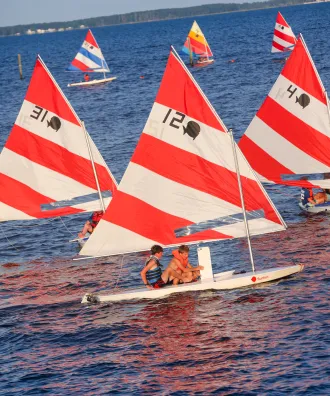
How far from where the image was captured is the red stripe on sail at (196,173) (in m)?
27.0

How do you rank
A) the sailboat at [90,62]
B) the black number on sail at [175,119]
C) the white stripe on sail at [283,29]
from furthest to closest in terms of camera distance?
the white stripe on sail at [283,29] < the sailboat at [90,62] < the black number on sail at [175,119]

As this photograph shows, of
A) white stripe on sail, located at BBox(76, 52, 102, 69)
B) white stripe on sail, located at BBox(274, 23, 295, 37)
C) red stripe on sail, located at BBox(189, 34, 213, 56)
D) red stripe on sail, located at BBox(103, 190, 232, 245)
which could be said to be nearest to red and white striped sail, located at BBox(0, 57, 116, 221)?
red stripe on sail, located at BBox(103, 190, 232, 245)

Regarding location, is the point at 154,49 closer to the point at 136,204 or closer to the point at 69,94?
the point at 69,94

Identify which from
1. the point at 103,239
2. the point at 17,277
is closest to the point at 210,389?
the point at 103,239

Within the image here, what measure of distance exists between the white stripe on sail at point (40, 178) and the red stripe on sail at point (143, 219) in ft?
23.6

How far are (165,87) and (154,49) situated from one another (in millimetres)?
143177

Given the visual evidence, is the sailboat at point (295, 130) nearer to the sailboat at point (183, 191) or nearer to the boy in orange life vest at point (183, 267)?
the sailboat at point (183, 191)

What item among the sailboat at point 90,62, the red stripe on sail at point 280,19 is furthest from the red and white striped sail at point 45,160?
the red stripe on sail at point 280,19

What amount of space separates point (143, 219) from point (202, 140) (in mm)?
2855

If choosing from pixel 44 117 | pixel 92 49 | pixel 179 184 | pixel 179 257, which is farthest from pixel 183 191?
pixel 92 49

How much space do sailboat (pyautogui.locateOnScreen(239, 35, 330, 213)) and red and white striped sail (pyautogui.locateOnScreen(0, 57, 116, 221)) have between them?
6.49 meters

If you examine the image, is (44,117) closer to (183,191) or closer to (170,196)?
(170,196)

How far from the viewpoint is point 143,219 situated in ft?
91.0

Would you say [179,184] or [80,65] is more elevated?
[80,65]
